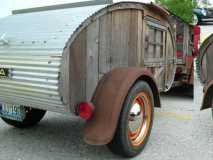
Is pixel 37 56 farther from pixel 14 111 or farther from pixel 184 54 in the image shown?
pixel 184 54

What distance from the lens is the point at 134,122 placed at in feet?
13.1

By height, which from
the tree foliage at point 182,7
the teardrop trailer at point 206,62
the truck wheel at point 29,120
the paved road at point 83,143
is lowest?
the paved road at point 83,143

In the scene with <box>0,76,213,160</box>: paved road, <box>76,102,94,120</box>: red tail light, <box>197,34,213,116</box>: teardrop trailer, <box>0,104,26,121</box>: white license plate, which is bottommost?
<box>0,76,213,160</box>: paved road

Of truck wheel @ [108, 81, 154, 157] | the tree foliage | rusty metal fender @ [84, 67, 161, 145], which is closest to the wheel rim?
truck wheel @ [108, 81, 154, 157]

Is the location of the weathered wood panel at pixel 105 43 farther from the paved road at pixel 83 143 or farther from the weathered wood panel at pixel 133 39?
the paved road at pixel 83 143

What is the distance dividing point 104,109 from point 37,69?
0.86 metres

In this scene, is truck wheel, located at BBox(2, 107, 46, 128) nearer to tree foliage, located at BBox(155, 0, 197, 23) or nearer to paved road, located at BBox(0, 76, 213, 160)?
paved road, located at BBox(0, 76, 213, 160)

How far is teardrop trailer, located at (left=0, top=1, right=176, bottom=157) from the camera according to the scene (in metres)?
3.20

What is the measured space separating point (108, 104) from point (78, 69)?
524mm

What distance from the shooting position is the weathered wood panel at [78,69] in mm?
3205

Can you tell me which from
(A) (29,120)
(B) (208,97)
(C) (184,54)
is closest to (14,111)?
(A) (29,120)

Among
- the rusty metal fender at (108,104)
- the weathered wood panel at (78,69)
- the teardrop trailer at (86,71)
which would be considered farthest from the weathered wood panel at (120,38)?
the weathered wood panel at (78,69)

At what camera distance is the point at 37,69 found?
127 inches

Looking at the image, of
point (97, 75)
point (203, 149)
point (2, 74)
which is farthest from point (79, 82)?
point (203, 149)
